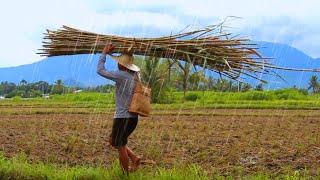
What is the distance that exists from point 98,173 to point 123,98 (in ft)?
3.03

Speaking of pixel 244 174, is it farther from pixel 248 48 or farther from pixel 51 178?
pixel 51 178

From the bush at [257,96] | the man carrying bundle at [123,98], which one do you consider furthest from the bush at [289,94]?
the man carrying bundle at [123,98]

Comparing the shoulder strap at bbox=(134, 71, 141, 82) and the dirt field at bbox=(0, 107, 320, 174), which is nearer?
the shoulder strap at bbox=(134, 71, 141, 82)

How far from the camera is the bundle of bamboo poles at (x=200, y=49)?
267 inches

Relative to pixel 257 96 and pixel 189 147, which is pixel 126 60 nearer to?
pixel 189 147

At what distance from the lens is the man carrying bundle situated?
7.05 metres

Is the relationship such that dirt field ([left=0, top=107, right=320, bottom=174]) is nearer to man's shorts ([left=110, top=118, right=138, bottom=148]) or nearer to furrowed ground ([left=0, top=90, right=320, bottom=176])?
furrowed ground ([left=0, top=90, right=320, bottom=176])

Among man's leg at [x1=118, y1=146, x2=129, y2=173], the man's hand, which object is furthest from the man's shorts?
the man's hand

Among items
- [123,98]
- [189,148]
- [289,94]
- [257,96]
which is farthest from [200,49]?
[289,94]

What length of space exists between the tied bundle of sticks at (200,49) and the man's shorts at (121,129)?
2.70ft

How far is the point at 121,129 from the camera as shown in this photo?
7.09 meters

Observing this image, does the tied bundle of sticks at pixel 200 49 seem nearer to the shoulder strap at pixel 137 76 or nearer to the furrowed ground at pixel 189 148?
the shoulder strap at pixel 137 76

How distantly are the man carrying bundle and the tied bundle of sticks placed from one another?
155mm

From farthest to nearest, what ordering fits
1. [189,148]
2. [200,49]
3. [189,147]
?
1. [189,147]
2. [189,148]
3. [200,49]
